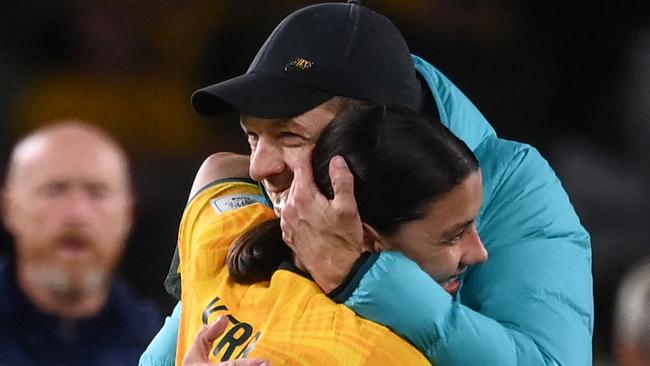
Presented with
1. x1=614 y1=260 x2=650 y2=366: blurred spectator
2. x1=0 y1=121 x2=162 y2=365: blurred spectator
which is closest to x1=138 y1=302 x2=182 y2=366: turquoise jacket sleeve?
x1=0 y1=121 x2=162 y2=365: blurred spectator

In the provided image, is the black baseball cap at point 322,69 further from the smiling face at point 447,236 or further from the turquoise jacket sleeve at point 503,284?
the smiling face at point 447,236

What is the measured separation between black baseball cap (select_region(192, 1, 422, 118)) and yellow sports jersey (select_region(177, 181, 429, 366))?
0.45ft

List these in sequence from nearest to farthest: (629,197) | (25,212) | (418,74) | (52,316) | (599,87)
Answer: (418,74) → (52,316) → (25,212) → (629,197) → (599,87)

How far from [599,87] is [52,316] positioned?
1.59 meters

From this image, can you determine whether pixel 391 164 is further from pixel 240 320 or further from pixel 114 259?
pixel 114 259

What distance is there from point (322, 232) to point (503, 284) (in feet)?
0.93

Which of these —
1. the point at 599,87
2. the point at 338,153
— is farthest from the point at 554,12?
the point at 338,153

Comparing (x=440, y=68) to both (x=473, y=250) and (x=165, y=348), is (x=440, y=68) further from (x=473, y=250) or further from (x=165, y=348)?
(x=473, y=250)

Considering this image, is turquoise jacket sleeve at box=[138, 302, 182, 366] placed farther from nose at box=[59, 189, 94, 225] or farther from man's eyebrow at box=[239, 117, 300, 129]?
nose at box=[59, 189, 94, 225]

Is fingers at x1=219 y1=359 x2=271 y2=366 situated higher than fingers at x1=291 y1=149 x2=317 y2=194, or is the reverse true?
fingers at x1=291 y1=149 x2=317 y2=194

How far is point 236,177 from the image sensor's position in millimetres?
1611

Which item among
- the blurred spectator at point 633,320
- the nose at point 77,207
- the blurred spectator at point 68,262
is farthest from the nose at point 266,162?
the blurred spectator at point 633,320

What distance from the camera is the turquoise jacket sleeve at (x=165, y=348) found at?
1712 millimetres

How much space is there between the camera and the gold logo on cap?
1506mm
